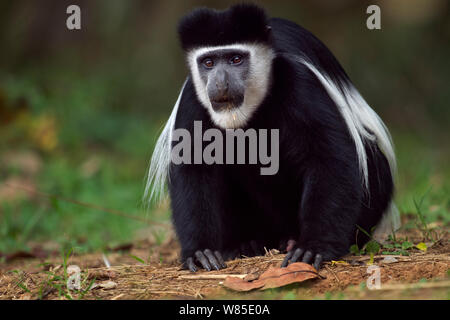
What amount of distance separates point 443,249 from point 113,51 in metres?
7.34

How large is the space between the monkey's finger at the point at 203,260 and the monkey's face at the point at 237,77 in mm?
720

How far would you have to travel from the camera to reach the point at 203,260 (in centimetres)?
293

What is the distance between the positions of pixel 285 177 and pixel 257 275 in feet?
2.61

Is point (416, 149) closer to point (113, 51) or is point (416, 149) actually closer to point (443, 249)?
point (443, 249)

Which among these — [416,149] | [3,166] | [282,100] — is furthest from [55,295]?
[416,149]

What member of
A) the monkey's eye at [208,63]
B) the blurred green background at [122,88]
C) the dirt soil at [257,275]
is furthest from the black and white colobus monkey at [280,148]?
the blurred green background at [122,88]

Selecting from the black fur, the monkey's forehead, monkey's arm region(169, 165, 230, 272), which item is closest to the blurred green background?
the black fur

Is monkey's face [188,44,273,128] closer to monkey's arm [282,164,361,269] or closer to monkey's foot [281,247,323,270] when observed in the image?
monkey's arm [282,164,361,269]

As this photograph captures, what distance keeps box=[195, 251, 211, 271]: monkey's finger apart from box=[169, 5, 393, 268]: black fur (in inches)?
2.4

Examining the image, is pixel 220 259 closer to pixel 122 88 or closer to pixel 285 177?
pixel 285 177

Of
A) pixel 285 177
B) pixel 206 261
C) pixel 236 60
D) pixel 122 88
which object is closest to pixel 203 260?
pixel 206 261

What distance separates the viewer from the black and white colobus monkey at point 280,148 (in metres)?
2.88

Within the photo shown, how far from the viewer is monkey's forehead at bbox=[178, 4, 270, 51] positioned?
3.06 meters
